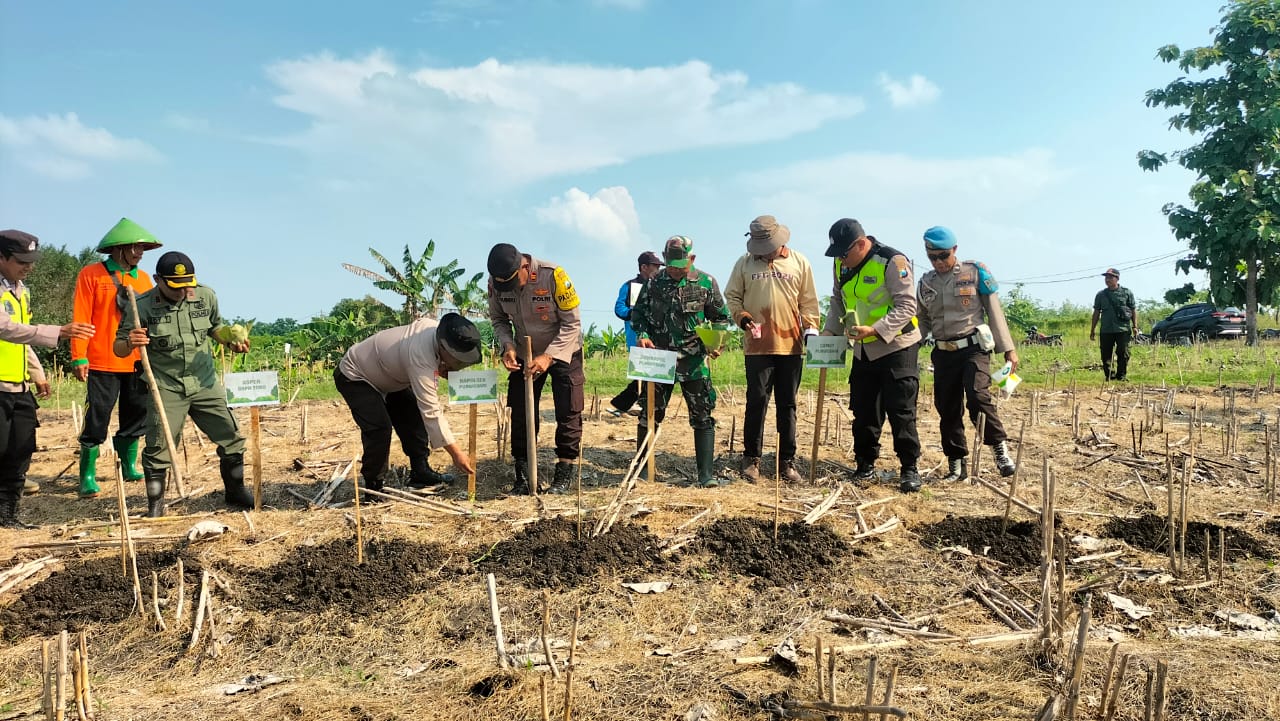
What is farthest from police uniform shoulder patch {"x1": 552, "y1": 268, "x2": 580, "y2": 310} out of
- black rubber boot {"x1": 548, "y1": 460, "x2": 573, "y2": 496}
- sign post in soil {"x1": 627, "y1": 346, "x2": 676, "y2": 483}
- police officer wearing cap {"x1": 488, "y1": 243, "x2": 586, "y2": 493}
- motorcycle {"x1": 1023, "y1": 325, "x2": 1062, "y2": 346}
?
motorcycle {"x1": 1023, "y1": 325, "x2": 1062, "y2": 346}

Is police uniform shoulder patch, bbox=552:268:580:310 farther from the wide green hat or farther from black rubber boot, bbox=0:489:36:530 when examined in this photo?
black rubber boot, bbox=0:489:36:530

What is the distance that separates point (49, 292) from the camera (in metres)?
26.4

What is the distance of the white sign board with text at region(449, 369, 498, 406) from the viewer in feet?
16.7

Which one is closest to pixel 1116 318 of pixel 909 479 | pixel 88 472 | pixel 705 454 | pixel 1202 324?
pixel 909 479

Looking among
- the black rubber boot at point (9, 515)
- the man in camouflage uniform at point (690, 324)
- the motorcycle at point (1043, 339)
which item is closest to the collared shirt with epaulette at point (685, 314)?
the man in camouflage uniform at point (690, 324)

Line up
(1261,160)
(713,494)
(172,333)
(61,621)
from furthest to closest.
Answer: (1261,160)
(713,494)
(172,333)
(61,621)

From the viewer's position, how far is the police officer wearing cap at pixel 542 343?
18.1 feet

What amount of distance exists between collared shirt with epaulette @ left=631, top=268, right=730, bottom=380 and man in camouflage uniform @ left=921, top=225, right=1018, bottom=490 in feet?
5.38

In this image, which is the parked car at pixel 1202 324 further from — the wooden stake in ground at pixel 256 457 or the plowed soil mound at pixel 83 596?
the plowed soil mound at pixel 83 596

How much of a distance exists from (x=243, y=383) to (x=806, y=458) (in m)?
4.49

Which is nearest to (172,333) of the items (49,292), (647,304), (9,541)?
(9,541)

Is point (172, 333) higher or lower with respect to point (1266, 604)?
higher

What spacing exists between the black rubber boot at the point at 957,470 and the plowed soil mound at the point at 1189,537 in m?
1.22

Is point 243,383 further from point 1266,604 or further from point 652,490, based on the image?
point 1266,604
